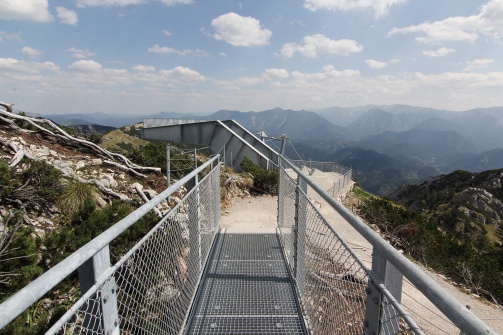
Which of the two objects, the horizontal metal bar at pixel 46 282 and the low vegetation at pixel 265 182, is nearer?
the horizontal metal bar at pixel 46 282

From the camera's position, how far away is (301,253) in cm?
347

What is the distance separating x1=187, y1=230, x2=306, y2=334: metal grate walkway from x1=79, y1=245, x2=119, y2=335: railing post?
179 cm

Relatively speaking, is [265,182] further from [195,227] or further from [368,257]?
[195,227]

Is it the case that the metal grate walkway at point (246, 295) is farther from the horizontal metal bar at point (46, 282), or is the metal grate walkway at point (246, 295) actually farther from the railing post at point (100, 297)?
the horizontal metal bar at point (46, 282)

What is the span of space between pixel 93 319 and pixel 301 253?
2465 millimetres

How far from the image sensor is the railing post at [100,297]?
128 cm

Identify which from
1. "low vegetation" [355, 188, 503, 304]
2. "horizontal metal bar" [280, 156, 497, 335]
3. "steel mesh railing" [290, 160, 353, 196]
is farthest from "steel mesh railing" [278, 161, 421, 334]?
"steel mesh railing" [290, 160, 353, 196]

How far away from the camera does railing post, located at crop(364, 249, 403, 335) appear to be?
138 centimetres

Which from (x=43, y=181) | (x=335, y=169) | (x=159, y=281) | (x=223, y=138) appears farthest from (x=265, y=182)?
(x=335, y=169)

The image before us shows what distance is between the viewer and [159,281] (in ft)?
9.45

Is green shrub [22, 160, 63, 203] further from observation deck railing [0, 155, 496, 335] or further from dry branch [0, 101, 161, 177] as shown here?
observation deck railing [0, 155, 496, 335]

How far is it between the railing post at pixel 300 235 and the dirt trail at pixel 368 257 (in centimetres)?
253

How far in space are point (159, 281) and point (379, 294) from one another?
6.95 feet

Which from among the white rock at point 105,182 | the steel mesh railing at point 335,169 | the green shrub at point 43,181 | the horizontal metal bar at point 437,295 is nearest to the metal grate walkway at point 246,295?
the horizontal metal bar at point 437,295
